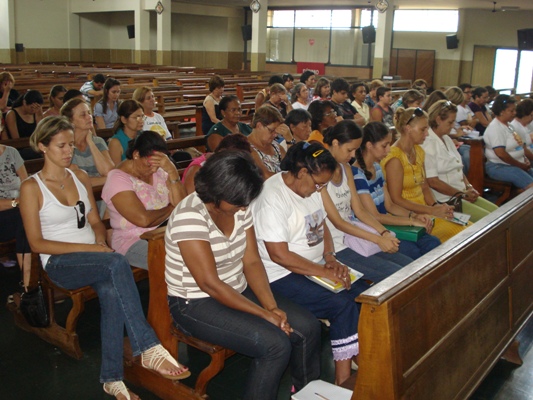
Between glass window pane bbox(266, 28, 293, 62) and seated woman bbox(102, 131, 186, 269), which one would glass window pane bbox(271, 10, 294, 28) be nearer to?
glass window pane bbox(266, 28, 293, 62)

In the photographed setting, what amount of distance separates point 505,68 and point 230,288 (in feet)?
57.5

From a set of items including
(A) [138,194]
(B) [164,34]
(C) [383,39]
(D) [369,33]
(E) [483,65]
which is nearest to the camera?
(A) [138,194]

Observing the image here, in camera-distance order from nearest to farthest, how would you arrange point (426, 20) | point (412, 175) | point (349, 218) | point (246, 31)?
1. point (349, 218)
2. point (412, 175)
3. point (426, 20)
4. point (246, 31)

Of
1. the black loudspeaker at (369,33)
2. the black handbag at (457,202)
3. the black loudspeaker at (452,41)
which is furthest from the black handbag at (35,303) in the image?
the black loudspeaker at (452,41)

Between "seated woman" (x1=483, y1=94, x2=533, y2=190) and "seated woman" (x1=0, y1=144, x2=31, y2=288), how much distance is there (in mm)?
3887

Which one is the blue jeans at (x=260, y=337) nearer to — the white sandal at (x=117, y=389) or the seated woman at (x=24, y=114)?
the white sandal at (x=117, y=389)

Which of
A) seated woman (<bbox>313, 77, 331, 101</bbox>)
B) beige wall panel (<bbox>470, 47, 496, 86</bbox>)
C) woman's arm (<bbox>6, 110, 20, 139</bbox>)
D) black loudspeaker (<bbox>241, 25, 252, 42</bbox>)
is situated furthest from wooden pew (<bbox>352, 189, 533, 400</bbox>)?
black loudspeaker (<bbox>241, 25, 252, 42</bbox>)

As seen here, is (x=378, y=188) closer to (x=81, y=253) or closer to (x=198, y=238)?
(x=198, y=238)

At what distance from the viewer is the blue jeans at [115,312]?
245 cm

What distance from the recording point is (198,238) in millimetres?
2203

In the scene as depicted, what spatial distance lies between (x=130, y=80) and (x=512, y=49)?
38.4 feet

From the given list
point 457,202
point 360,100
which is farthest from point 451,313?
point 360,100

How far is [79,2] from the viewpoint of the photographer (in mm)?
20594

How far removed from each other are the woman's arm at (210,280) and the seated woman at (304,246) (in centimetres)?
36
